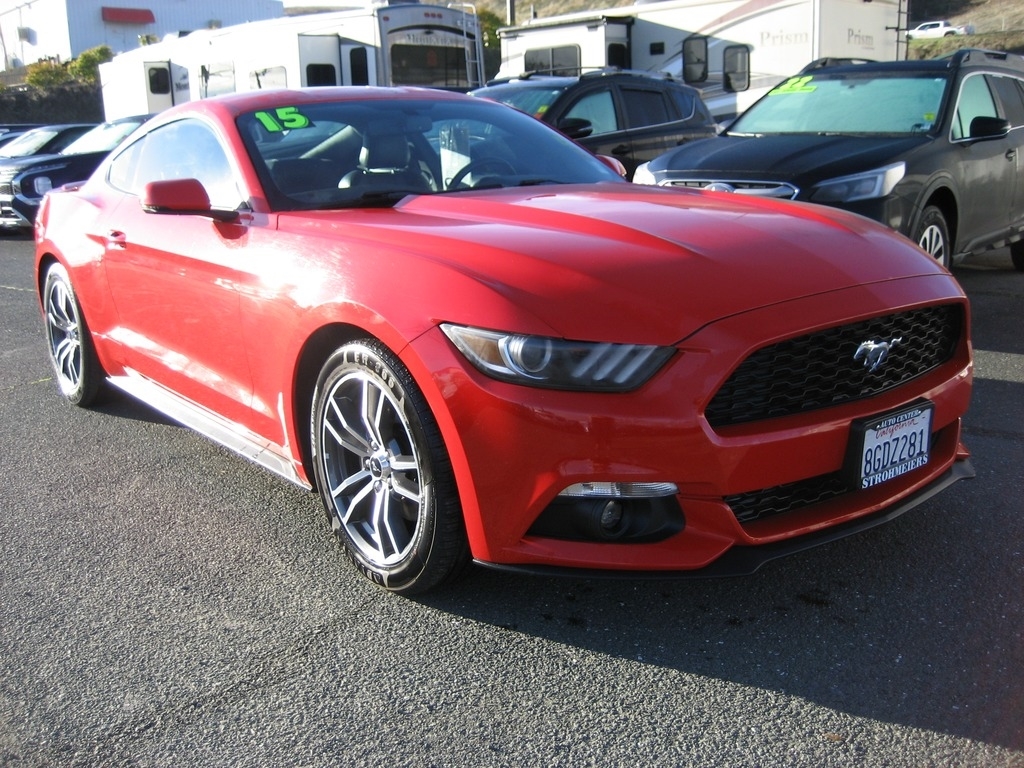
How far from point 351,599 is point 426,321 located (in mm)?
933

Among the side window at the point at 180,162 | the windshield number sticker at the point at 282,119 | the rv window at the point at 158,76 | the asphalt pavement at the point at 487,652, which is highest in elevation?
the rv window at the point at 158,76

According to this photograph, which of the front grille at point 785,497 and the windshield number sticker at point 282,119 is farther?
the windshield number sticker at point 282,119

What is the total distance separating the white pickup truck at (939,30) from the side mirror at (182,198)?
5514 cm

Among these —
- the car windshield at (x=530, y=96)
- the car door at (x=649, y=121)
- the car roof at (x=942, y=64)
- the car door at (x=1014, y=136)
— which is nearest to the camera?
the car roof at (x=942, y=64)

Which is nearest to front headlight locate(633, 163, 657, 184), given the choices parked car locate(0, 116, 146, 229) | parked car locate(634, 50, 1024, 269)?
parked car locate(634, 50, 1024, 269)

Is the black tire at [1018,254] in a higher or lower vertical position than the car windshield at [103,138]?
lower

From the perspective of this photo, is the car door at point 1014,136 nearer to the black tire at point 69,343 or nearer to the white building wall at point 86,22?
the black tire at point 69,343

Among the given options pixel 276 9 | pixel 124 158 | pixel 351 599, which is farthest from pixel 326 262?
pixel 276 9

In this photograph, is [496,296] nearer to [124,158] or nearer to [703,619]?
[703,619]

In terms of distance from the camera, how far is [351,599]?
3213 mm

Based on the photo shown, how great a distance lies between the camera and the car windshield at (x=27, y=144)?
14.8 meters

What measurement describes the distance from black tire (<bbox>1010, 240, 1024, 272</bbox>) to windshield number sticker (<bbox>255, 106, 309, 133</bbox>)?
22.0ft

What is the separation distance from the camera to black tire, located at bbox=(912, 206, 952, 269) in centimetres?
674

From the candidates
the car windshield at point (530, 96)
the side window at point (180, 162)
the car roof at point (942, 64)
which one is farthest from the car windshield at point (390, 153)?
the car windshield at point (530, 96)
